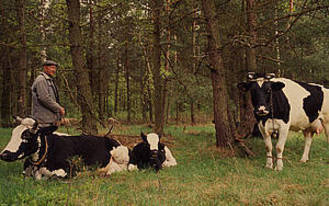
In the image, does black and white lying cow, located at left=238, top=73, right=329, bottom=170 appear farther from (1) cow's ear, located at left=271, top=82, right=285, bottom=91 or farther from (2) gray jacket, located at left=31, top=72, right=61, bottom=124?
(2) gray jacket, located at left=31, top=72, right=61, bottom=124

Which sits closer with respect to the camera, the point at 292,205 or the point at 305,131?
the point at 292,205

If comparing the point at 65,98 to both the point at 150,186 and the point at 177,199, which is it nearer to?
the point at 150,186

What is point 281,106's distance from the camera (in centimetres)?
771

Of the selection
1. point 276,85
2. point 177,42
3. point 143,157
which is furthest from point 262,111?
point 177,42

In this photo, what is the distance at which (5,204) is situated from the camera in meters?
3.80

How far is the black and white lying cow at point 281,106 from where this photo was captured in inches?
298

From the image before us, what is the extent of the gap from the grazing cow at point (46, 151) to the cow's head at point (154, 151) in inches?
47.6

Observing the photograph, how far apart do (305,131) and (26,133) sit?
755 cm

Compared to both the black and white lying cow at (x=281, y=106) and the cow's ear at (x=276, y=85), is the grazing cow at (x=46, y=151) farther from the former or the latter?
the cow's ear at (x=276, y=85)

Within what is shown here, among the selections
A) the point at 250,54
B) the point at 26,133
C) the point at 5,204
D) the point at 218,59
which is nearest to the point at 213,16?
the point at 218,59

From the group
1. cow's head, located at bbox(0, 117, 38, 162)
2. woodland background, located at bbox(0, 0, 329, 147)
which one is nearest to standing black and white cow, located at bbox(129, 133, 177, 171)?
woodland background, located at bbox(0, 0, 329, 147)

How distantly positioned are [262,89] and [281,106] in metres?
0.68

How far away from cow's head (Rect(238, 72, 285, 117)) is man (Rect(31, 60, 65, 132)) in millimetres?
4526

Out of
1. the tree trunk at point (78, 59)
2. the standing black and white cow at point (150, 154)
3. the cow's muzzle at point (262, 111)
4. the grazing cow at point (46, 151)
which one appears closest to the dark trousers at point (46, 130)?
the grazing cow at point (46, 151)
